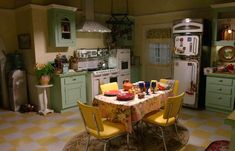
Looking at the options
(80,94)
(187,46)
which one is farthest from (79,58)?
(187,46)

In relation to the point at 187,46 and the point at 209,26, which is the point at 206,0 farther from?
the point at 187,46

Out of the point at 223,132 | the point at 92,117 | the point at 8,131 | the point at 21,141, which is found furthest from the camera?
the point at 8,131

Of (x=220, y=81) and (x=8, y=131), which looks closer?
(x=8, y=131)

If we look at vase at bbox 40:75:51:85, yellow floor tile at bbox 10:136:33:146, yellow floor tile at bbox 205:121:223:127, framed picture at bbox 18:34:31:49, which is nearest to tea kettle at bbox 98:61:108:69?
vase at bbox 40:75:51:85

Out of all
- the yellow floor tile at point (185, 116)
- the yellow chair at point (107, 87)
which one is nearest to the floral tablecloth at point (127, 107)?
the yellow chair at point (107, 87)

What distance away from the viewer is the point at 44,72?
4539mm

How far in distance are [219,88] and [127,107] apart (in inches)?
109

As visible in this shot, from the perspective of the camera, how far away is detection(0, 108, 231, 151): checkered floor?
Result: 324 centimetres

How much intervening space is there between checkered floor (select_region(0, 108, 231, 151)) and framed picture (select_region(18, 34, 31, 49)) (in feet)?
5.22

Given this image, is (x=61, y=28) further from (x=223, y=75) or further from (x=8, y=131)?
(x=223, y=75)

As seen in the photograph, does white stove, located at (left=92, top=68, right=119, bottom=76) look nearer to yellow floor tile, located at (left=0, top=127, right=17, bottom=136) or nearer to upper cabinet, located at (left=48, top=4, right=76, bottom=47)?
upper cabinet, located at (left=48, top=4, right=76, bottom=47)

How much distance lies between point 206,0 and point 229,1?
0.57m

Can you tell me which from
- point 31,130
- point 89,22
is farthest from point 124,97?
point 89,22

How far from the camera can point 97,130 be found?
2.59 metres
